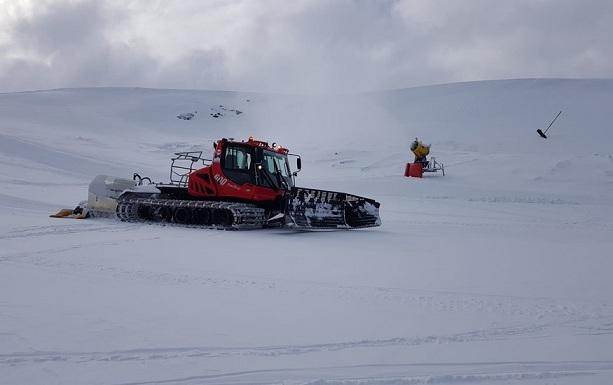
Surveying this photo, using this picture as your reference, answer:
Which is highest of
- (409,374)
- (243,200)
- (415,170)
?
(415,170)

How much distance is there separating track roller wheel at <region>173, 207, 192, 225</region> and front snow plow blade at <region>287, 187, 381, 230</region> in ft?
7.69

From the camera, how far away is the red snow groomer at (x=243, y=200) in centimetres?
1259

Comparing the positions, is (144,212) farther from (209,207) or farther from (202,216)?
(209,207)

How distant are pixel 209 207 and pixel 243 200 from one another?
86 cm

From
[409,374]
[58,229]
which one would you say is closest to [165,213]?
[58,229]

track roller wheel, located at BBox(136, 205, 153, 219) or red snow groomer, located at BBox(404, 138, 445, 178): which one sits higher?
red snow groomer, located at BBox(404, 138, 445, 178)

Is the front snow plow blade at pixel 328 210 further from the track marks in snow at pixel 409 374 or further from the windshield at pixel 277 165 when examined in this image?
the track marks in snow at pixel 409 374

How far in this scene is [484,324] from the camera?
5453mm

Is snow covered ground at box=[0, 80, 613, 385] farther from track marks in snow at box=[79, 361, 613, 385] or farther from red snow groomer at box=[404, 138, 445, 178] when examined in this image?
red snow groomer at box=[404, 138, 445, 178]

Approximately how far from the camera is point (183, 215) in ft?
43.6

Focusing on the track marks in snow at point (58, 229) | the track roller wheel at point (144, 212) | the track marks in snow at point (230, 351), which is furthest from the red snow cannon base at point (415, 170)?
the track marks in snow at point (230, 351)

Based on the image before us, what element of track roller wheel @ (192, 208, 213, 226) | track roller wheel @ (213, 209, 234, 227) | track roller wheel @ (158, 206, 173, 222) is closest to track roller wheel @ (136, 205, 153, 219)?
track roller wheel @ (158, 206, 173, 222)

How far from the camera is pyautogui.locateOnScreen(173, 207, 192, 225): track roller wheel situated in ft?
43.4

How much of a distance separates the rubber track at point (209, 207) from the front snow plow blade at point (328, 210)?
2.76 feet
